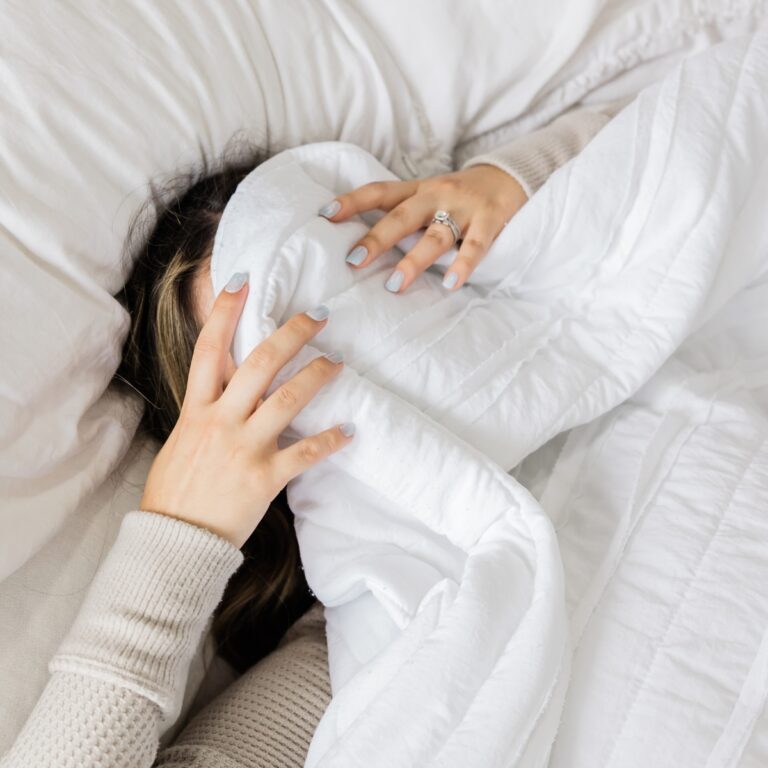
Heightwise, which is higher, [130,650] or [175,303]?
[175,303]

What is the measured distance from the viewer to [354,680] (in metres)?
0.72

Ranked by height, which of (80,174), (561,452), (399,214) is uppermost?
(80,174)

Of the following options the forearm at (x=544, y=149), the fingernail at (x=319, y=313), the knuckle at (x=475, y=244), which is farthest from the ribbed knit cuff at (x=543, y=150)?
the fingernail at (x=319, y=313)

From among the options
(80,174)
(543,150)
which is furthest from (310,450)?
(543,150)

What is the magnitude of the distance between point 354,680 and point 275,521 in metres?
0.25

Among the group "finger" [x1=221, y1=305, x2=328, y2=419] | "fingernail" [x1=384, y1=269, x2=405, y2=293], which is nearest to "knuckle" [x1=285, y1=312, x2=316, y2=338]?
"finger" [x1=221, y1=305, x2=328, y2=419]

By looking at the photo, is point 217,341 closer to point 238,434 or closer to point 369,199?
point 238,434

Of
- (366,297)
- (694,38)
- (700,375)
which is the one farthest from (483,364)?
(694,38)

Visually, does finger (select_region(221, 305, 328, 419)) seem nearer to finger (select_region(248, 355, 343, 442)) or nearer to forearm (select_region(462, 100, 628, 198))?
finger (select_region(248, 355, 343, 442))

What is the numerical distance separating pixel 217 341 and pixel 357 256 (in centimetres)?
17

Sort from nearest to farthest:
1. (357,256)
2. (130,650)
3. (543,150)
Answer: (130,650)
(357,256)
(543,150)

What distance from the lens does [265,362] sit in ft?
2.47

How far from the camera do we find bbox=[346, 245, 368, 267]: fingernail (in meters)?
0.84

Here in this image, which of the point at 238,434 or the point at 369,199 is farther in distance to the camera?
the point at 369,199
